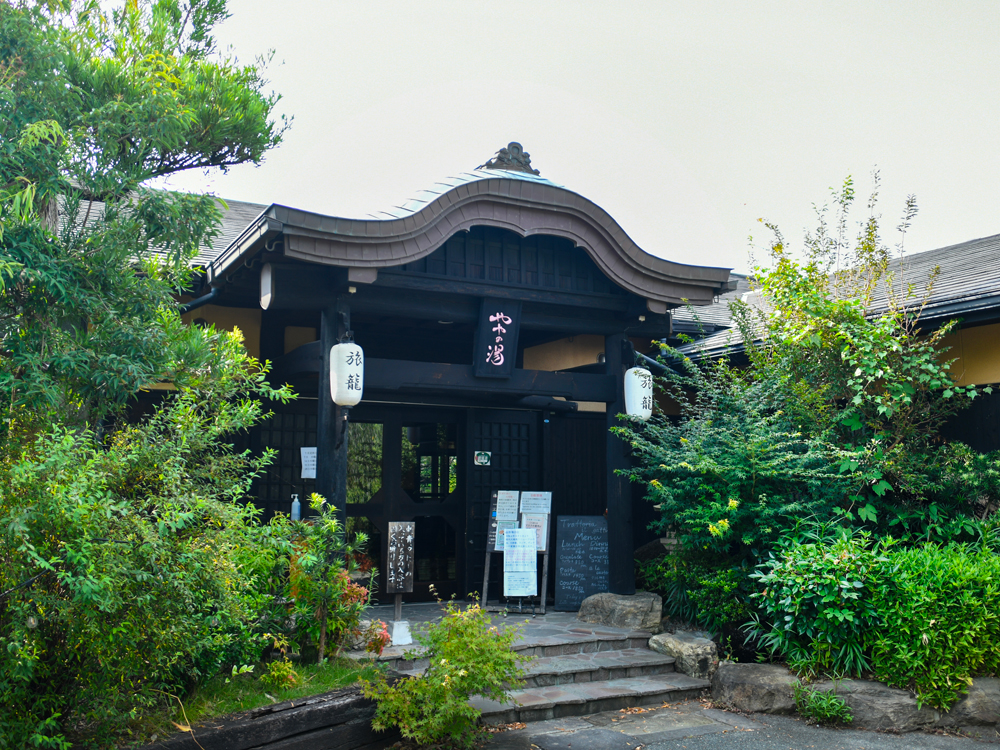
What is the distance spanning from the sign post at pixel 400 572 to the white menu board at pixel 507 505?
5.24 feet

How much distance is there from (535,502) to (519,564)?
75 cm

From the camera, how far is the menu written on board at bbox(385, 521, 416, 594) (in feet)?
23.5

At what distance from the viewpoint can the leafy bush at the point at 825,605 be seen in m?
6.22

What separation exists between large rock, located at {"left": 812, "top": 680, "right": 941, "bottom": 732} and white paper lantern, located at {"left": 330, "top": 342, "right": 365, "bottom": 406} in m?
4.66

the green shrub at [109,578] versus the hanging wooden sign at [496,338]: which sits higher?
the hanging wooden sign at [496,338]

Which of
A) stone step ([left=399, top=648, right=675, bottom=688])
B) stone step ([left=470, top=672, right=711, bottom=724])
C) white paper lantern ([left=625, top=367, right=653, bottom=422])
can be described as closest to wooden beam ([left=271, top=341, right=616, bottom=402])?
white paper lantern ([left=625, top=367, right=653, bottom=422])

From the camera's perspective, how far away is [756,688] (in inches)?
251

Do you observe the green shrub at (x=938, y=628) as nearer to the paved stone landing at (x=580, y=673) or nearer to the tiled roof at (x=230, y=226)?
the paved stone landing at (x=580, y=673)

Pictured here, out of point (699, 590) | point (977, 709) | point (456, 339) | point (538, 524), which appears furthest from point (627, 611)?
point (456, 339)

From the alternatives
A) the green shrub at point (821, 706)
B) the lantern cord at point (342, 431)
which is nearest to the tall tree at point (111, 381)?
the lantern cord at point (342, 431)

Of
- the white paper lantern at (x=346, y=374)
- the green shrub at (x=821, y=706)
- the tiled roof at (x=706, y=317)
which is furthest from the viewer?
the tiled roof at (x=706, y=317)

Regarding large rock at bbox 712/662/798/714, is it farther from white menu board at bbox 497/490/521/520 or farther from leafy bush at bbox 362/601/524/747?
white menu board at bbox 497/490/521/520

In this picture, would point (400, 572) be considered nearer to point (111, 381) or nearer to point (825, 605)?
point (111, 381)

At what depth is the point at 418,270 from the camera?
758cm
